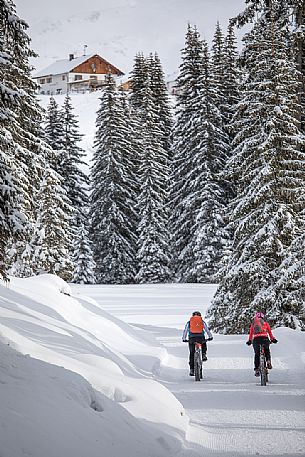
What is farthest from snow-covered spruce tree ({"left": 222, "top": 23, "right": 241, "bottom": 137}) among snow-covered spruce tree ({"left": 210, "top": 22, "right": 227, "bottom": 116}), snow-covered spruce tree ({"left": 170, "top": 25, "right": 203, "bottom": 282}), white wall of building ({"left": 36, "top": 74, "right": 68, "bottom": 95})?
white wall of building ({"left": 36, "top": 74, "right": 68, "bottom": 95})

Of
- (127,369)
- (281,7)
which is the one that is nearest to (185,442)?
(127,369)

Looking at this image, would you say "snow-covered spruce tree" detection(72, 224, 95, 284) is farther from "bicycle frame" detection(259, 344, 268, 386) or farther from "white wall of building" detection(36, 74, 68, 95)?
"white wall of building" detection(36, 74, 68, 95)

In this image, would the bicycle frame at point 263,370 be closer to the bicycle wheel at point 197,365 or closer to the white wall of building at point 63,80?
the bicycle wheel at point 197,365

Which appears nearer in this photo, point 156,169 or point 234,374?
point 234,374

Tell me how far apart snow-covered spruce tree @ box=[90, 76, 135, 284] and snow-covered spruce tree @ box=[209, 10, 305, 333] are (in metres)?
22.1

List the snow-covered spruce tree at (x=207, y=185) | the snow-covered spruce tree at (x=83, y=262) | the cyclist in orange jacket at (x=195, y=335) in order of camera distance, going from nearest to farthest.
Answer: the cyclist in orange jacket at (x=195, y=335) < the snow-covered spruce tree at (x=207, y=185) < the snow-covered spruce tree at (x=83, y=262)

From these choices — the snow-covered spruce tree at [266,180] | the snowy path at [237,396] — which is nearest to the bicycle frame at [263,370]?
the snowy path at [237,396]

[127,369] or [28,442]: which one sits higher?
[28,442]

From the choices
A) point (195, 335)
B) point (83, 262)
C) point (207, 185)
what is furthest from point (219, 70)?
point (195, 335)

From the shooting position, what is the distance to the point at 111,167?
42.3m

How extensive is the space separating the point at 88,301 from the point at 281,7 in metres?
10.9

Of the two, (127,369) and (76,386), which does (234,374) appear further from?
(76,386)

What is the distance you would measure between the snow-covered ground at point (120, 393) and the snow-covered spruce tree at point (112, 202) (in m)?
23.8

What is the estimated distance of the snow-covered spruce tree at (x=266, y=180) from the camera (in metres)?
18.2
